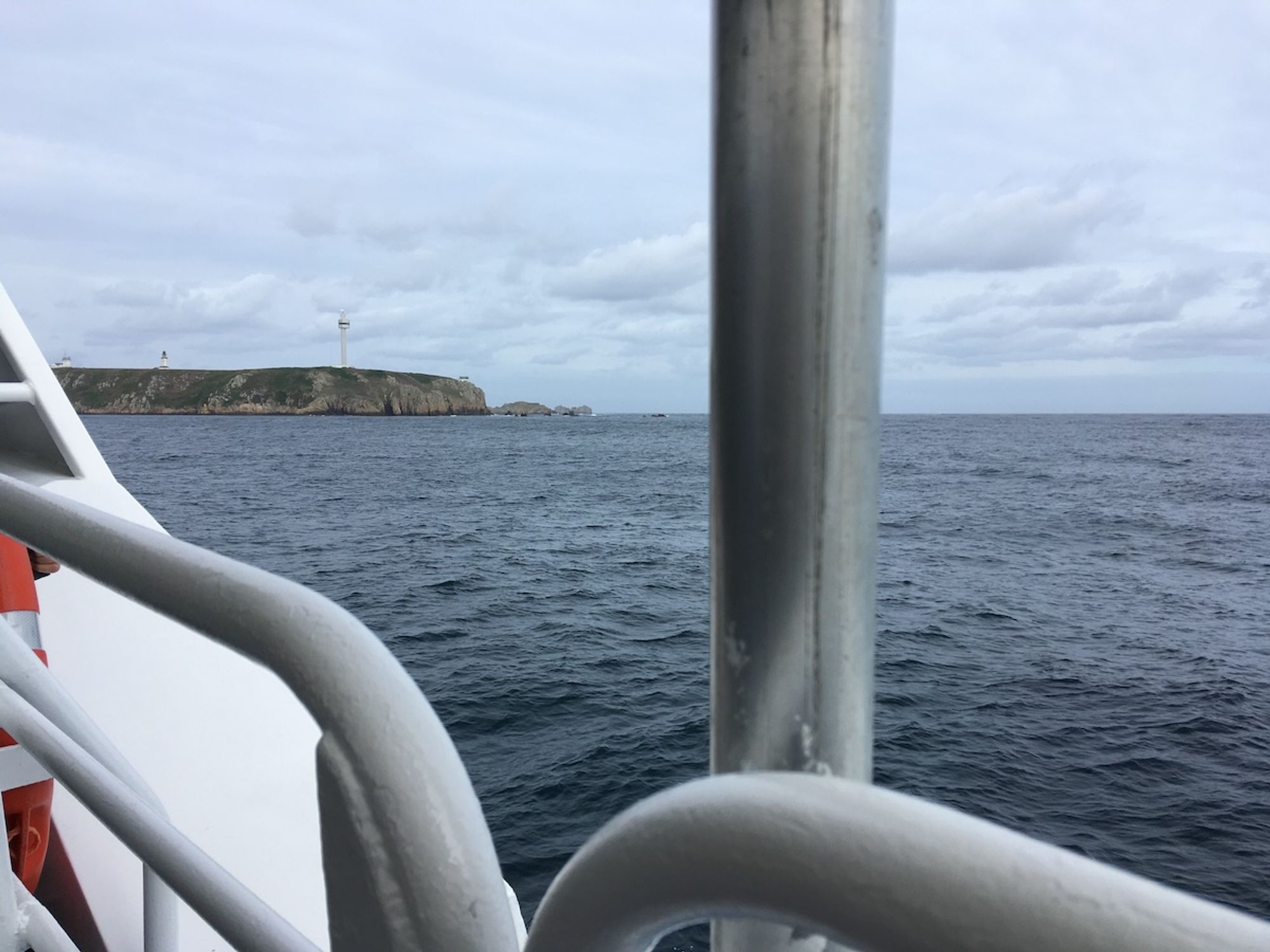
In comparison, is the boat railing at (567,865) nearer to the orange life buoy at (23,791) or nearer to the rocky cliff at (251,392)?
the orange life buoy at (23,791)

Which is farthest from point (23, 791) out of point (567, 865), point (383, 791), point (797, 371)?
point (797, 371)

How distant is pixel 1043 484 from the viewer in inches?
1785

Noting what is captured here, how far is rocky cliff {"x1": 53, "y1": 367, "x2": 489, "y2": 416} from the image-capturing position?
142 meters

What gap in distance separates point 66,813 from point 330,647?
301 centimetres

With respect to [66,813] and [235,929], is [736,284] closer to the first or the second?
[235,929]

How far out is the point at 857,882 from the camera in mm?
388

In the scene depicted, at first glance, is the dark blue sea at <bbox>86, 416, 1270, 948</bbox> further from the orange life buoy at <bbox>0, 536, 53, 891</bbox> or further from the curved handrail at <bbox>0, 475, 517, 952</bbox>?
the orange life buoy at <bbox>0, 536, 53, 891</bbox>

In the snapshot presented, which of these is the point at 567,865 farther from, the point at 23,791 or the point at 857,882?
the point at 23,791

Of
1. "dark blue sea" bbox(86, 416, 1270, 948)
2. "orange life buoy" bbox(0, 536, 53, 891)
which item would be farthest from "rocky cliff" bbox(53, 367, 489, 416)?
"orange life buoy" bbox(0, 536, 53, 891)

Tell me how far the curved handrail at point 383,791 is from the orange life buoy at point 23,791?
7.22 ft

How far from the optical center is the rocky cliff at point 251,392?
141875mm

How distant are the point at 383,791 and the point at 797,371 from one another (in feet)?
1.43

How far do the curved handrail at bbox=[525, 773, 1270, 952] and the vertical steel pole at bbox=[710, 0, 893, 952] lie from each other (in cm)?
8

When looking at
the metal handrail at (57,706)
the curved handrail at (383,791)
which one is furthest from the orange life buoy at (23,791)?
the curved handrail at (383,791)
